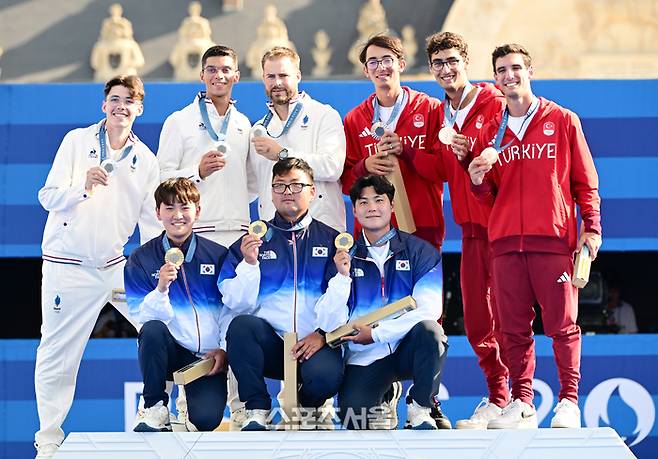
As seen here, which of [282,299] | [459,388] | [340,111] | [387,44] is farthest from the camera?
[340,111]

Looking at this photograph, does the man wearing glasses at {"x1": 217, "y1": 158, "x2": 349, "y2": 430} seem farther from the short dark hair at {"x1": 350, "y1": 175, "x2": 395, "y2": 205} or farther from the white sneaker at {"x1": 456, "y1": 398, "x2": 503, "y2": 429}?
the white sneaker at {"x1": 456, "y1": 398, "x2": 503, "y2": 429}

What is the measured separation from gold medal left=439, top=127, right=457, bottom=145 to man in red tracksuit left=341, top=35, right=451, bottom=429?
264mm

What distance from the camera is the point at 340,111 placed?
8.59 metres

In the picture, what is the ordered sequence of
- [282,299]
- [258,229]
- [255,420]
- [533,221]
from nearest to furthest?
[255,420] → [258,229] → [282,299] → [533,221]

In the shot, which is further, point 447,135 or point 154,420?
point 447,135

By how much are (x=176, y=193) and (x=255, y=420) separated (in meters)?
1.08

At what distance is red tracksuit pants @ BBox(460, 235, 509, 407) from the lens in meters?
6.59

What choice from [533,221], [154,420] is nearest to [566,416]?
[533,221]

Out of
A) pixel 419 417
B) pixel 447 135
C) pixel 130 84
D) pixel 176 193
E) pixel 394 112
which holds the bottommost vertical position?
pixel 419 417

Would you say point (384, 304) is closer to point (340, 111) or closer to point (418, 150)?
point (418, 150)

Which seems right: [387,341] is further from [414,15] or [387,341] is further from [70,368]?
[414,15]

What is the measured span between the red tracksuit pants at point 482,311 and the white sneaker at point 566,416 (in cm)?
51

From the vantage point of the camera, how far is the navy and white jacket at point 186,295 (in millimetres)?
6070

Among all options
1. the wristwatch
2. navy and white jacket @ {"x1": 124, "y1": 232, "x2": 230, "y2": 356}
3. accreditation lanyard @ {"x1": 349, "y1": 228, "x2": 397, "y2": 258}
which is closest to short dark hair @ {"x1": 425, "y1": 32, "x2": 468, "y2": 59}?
the wristwatch
